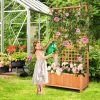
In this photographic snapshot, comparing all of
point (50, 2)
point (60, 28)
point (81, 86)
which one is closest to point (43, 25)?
point (50, 2)

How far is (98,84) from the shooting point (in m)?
10.1

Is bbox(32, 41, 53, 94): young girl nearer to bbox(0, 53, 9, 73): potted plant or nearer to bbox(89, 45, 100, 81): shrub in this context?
bbox(89, 45, 100, 81): shrub

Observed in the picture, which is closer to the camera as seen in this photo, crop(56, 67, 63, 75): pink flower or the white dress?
the white dress

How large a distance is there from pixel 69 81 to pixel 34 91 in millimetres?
988

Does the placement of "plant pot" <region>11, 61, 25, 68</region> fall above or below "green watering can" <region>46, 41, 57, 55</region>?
below

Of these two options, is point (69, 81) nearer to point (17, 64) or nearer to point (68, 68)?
point (68, 68)

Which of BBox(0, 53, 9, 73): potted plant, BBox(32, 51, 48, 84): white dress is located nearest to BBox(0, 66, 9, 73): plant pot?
BBox(0, 53, 9, 73): potted plant

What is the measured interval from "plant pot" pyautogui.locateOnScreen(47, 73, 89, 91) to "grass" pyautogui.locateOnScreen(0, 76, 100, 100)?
0.13 metres

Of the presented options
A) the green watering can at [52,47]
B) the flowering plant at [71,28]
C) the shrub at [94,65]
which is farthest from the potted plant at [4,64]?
the shrub at [94,65]

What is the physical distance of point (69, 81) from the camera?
9367 mm

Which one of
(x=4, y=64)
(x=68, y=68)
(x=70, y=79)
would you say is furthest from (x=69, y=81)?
(x=4, y=64)

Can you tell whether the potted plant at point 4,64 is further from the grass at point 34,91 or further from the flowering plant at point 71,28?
the flowering plant at point 71,28

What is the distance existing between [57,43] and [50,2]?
10768mm

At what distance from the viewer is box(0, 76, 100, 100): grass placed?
8.23 meters
